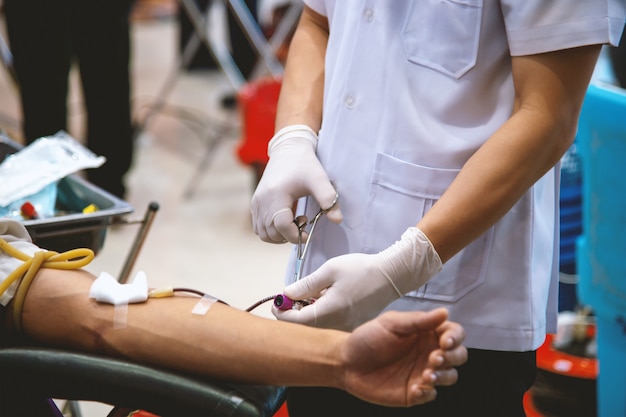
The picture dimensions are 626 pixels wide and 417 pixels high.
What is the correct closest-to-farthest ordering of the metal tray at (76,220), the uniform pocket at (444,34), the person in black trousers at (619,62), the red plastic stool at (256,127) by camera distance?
1. the uniform pocket at (444,34)
2. the metal tray at (76,220)
3. the person in black trousers at (619,62)
4. the red plastic stool at (256,127)

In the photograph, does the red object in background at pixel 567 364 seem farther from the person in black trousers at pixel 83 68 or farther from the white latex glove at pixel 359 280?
the person in black trousers at pixel 83 68

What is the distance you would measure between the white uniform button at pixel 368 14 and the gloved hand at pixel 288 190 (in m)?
0.21

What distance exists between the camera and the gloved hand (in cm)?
124

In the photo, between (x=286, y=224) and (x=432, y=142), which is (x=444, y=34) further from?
(x=286, y=224)

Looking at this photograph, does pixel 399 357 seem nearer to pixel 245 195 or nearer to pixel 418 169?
pixel 418 169

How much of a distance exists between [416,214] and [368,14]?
0.94 ft

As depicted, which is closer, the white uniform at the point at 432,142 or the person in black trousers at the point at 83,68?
the white uniform at the point at 432,142

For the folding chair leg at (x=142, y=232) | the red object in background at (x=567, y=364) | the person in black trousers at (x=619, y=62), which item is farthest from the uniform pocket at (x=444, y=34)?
the person in black trousers at (x=619, y=62)

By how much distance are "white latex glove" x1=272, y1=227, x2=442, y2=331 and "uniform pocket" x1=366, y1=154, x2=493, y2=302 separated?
0.26ft

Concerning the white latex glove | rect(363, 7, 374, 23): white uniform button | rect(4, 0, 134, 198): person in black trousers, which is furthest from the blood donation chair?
rect(4, 0, 134, 198): person in black trousers

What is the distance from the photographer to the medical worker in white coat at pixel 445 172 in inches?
43.5

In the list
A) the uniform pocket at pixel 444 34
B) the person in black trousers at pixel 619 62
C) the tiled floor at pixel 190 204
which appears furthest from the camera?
the tiled floor at pixel 190 204

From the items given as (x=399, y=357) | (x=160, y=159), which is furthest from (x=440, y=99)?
(x=160, y=159)

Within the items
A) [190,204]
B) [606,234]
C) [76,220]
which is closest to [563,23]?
[76,220]
